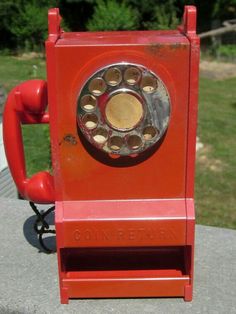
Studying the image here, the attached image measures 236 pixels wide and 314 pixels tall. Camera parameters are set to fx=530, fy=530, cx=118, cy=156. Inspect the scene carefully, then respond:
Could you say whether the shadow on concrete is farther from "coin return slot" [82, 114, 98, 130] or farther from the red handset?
"coin return slot" [82, 114, 98, 130]

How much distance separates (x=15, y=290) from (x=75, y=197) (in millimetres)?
377

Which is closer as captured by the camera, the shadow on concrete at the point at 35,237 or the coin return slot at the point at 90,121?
the coin return slot at the point at 90,121

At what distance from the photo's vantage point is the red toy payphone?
4.36ft

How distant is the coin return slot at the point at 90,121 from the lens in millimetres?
1356

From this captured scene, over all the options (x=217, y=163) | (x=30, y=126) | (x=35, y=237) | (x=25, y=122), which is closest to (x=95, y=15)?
(x=30, y=126)

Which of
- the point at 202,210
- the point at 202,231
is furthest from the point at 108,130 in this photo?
the point at 202,210

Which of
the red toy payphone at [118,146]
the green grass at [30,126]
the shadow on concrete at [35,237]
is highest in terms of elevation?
the red toy payphone at [118,146]

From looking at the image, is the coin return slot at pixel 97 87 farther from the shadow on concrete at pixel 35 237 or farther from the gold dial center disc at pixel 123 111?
the shadow on concrete at pixel 35 237

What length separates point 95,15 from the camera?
11.6 meters

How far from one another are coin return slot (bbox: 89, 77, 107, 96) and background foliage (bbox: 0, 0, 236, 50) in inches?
394

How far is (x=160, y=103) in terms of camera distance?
1344 millimetres

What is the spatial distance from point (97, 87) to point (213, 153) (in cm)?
361

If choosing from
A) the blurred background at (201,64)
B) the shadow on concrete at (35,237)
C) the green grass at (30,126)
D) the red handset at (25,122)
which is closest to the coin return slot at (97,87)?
the red handset at (25,122)

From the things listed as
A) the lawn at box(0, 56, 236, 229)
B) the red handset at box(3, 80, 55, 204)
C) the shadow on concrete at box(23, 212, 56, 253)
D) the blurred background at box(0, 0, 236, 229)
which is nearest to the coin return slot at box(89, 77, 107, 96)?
the red handset at box(3, 80, 55, 204)
